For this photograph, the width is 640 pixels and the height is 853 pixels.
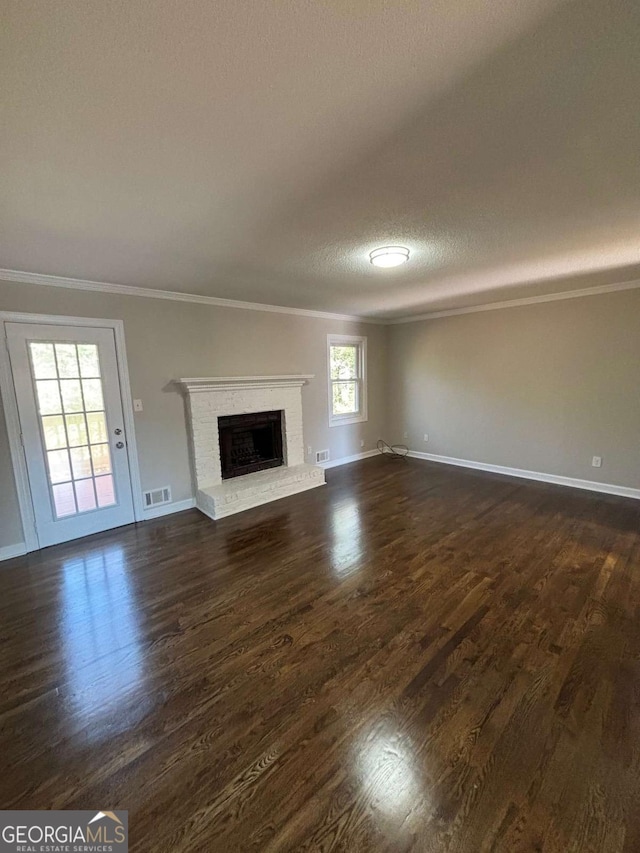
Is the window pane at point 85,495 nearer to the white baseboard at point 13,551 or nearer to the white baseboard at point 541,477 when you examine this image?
the white baseboard at point 13,551

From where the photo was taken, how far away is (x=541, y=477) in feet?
16.1

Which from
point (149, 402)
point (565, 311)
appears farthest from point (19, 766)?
point (565, 311)

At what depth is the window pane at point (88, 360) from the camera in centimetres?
346

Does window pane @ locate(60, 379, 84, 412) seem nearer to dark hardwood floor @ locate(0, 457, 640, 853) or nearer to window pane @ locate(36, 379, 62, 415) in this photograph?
window pane @ locate(36, 379, 62, 415)

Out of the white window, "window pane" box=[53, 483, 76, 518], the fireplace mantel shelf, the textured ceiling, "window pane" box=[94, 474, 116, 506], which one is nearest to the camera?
the textured ceiling

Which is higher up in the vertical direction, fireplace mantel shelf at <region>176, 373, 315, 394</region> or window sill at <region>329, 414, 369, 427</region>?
fireplace mantel shelf at <region>176, 373, 315, 394</region>

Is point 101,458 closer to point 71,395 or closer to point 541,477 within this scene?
point 71,395

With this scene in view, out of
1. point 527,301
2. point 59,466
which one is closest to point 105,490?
point 59,466

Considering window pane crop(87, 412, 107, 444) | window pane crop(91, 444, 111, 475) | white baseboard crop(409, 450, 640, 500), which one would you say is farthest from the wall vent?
white baseboard crop(409, 450, 640, 500)

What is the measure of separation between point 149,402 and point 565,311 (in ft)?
17.2

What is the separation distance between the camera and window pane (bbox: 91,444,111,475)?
11.8 feet

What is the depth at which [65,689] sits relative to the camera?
1.83 m

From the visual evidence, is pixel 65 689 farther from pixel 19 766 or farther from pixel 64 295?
pixel 64 295

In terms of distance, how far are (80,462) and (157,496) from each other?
0.88 meters
